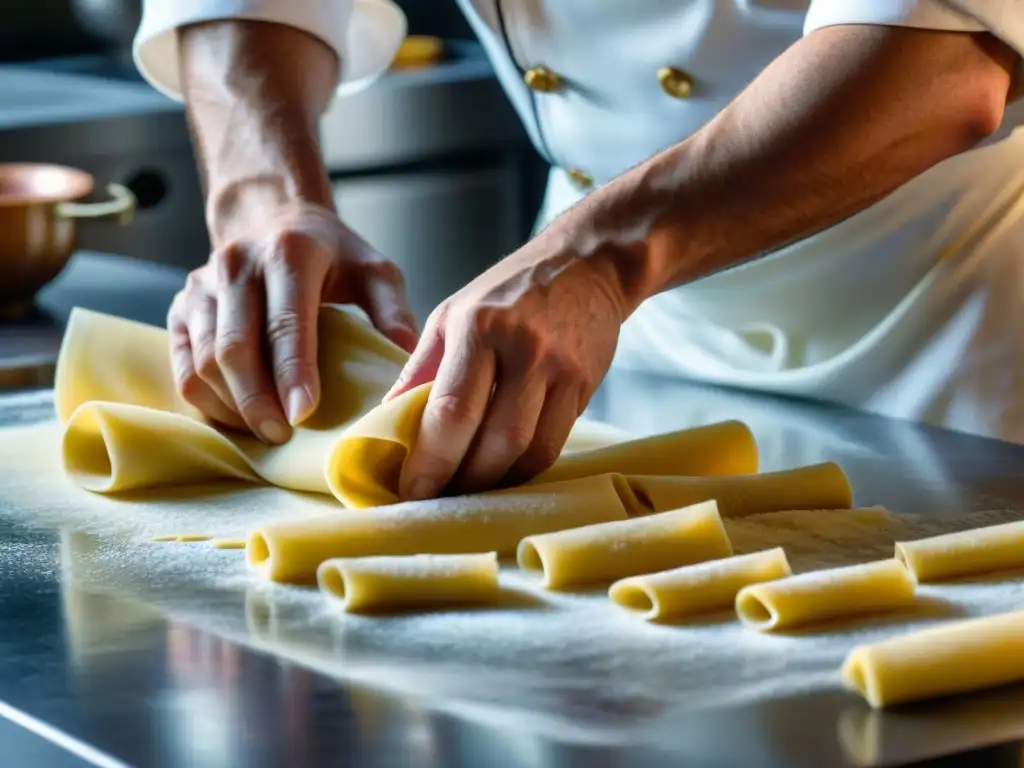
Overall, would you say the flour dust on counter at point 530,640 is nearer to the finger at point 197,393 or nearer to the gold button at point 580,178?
the finger at point 197,393

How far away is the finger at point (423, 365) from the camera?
4.67 ft

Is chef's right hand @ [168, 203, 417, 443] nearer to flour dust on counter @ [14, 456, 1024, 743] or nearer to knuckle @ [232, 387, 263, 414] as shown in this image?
knuckle @ [232, 387, 263, 414]

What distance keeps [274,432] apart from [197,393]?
0.11 metres

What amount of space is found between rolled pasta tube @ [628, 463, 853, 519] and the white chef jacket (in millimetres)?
429

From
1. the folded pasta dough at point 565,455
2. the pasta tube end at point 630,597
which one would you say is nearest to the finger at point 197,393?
the folded pasta dough at point 565,455

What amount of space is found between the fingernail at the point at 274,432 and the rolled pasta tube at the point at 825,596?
52 centimetres

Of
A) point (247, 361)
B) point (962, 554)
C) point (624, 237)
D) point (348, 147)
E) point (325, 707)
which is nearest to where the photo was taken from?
point (325, 707)

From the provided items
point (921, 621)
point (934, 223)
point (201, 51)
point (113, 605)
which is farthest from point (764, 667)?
point (201, 51)

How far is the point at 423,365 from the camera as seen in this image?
143 cm

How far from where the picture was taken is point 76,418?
1.53 metres

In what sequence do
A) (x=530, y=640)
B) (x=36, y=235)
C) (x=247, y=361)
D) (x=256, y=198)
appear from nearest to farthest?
(x=530, y=640), (x=247, y=361), (x=256, y=198), (x=36, y=235)

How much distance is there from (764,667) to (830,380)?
803 mm

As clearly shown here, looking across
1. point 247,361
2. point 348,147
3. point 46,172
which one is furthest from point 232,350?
point 348,147

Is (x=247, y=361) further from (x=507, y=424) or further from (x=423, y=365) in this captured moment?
(x=507, y=424)
